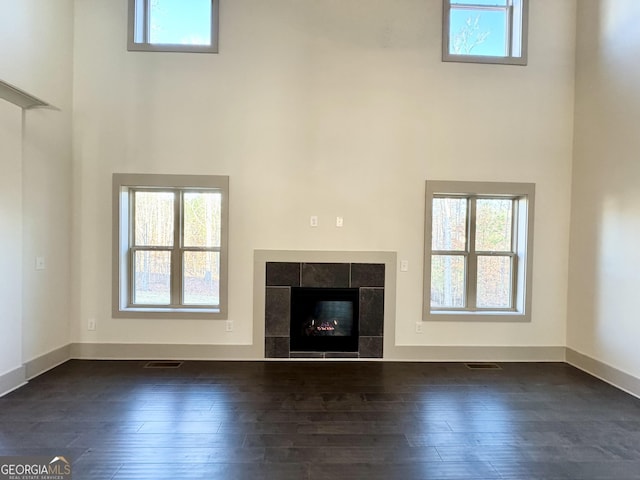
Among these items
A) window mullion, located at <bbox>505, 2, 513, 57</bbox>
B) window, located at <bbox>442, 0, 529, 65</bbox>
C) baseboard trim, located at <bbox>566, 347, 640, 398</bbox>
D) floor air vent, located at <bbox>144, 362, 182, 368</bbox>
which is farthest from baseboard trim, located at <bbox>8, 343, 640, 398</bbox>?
window mullion, located at <bbox>505, 2, 513, 57</bbox>

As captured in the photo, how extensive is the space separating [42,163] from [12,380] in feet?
6.74

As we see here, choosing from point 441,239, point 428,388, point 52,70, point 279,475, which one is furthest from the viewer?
point 441,239

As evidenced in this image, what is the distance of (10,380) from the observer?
2.95 m

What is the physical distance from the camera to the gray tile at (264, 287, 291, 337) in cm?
381

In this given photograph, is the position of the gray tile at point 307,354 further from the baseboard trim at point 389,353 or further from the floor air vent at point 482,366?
the floor air vent at point 482,366

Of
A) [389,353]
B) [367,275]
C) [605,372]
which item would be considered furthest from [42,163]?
[605,372]

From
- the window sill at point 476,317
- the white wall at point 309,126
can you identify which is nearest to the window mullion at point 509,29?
the white wall at point 309,126

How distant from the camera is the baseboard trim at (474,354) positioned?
3.85m

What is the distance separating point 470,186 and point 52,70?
468cm

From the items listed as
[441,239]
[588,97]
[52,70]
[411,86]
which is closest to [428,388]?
[441,239]

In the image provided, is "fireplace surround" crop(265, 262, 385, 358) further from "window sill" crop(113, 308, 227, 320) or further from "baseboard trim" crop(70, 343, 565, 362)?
"window sill" crop(113, 308, 227, 320)

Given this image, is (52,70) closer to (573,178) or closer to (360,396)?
(360,396)

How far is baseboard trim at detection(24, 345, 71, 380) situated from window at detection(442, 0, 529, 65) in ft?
17.6

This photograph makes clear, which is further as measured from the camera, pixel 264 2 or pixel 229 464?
pixel 264 2
